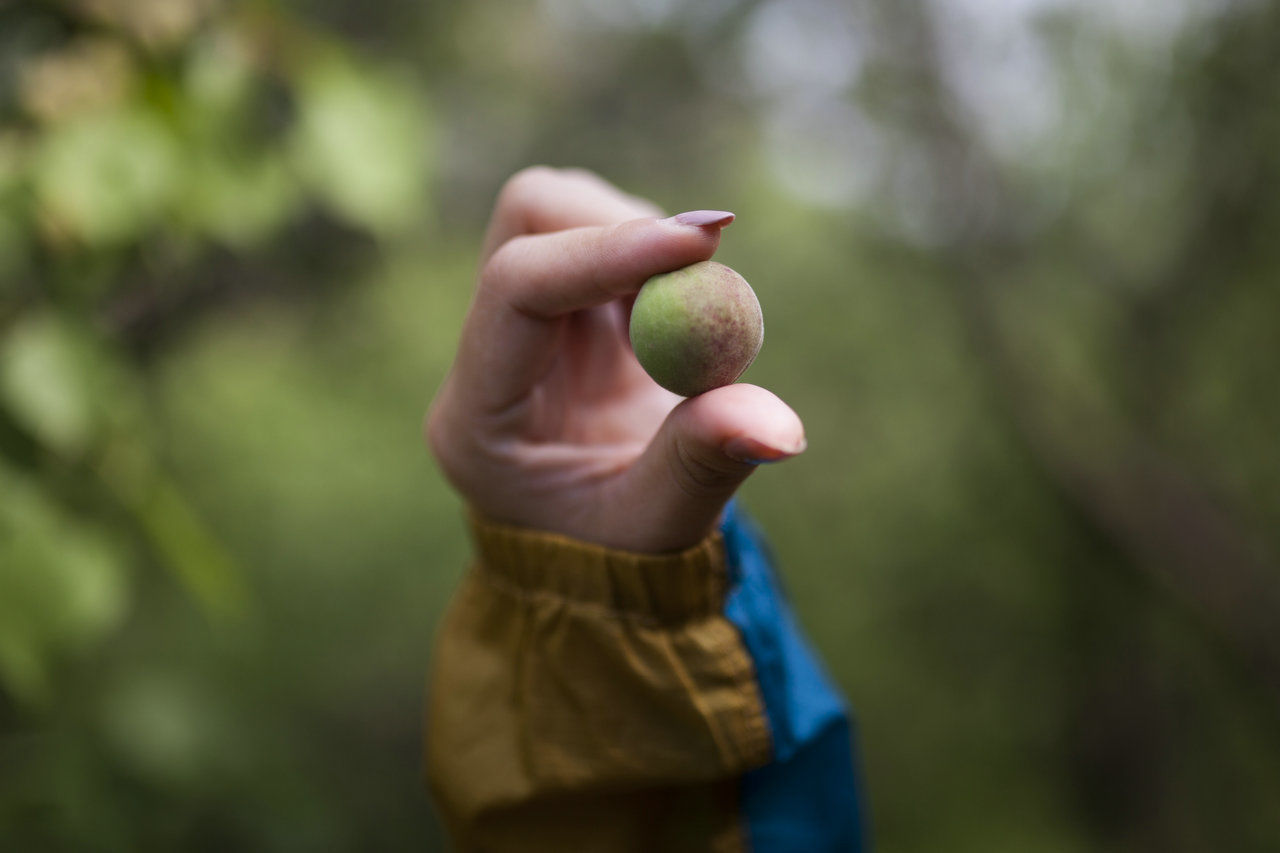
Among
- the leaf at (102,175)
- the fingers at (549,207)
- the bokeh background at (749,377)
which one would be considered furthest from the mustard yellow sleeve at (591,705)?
the leaf at (102,175)

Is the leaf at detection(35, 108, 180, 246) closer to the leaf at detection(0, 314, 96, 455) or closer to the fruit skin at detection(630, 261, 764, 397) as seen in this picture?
the leaf at detection(0, 314, 96, 455)

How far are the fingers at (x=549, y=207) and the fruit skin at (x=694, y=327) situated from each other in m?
0.26

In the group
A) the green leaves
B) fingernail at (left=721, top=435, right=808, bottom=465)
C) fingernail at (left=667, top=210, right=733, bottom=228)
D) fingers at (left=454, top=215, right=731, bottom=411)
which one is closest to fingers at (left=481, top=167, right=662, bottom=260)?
fingers at (left=454, top=215, right=731, bottom=411)

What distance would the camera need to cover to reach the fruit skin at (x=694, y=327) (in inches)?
27.1

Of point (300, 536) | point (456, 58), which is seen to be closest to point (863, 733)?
point (300, 536)

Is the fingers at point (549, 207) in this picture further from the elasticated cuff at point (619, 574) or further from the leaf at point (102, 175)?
the leaf at point (102, 175)

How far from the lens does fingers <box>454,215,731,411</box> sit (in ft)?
2.25

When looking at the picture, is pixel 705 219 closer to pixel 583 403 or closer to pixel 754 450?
pixel 754 450

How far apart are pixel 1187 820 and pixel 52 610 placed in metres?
4.30

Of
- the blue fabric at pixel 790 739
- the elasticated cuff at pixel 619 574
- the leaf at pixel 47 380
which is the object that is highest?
the leaf at pixel 47 380

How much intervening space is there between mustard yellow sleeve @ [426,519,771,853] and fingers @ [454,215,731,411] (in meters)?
0.20

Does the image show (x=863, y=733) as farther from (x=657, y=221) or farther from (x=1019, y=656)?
(x=657, y=221)

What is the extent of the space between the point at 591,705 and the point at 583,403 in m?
0.35

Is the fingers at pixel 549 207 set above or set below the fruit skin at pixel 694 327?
above
